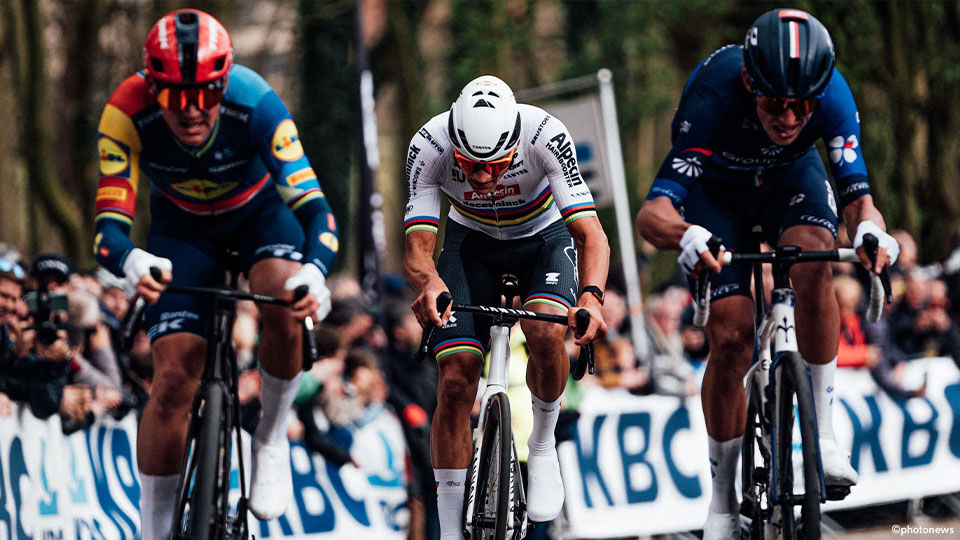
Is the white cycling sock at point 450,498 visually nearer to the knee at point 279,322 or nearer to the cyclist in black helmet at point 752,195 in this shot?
the knee at point 279,322

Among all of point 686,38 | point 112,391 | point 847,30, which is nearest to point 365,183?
point 112,391

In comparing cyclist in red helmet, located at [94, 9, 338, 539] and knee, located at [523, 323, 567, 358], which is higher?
cyclist in red helmet, located at [94, 9, 338, 539]

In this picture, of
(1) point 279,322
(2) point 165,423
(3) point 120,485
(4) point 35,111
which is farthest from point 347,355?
(4) point 35,111

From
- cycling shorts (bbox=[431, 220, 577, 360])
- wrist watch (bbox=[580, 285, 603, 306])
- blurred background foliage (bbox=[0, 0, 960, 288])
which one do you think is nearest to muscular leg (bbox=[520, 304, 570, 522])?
cycling shorts (bbox=[431, 220, 577, 360])

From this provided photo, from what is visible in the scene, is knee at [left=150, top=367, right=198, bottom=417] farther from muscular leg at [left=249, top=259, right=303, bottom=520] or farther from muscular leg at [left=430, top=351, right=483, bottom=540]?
muscular leg at [left=430, top=351, right=483, bottom=540]

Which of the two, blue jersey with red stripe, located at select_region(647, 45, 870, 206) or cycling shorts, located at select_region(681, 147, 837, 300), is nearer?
blue jersey with red stripe, located at select_region(647, 45, 870, 206)

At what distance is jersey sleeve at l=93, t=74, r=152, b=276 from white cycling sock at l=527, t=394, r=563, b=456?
2219 mm

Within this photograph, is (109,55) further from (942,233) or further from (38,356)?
(38,356)

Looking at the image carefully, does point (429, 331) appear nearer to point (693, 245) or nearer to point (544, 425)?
point (544, 425)

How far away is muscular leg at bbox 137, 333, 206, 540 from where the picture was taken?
6.66 m

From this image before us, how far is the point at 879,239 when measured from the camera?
20.9 ft

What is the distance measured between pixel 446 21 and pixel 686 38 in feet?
30.6

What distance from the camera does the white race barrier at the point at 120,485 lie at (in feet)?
29.6

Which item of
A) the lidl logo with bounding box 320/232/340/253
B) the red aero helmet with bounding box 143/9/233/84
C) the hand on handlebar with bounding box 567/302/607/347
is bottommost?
the hand on handlebar with bounding box 567/302/607/347
